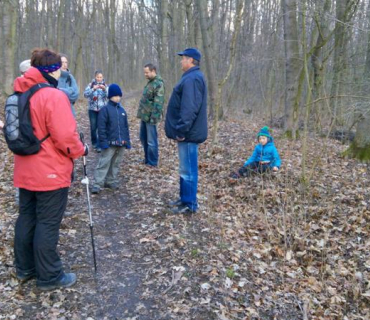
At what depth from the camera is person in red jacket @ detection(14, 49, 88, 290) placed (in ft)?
11.2

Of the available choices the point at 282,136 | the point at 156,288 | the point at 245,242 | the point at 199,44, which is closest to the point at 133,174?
the point at 245,242

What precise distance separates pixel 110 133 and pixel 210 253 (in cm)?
300

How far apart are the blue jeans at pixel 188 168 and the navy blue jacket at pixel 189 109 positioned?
14 centimetres

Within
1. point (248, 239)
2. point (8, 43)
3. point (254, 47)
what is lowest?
point (248, 239)

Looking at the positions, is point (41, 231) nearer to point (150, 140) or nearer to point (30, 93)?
point (30, 93)

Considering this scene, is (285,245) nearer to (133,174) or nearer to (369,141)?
(133,174)

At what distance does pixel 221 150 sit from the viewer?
9914 mm

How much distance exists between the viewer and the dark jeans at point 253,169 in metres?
7.51

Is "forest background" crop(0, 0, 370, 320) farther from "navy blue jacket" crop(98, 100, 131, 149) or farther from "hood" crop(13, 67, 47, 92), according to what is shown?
"hood" crop(13, 67, 47, 92)

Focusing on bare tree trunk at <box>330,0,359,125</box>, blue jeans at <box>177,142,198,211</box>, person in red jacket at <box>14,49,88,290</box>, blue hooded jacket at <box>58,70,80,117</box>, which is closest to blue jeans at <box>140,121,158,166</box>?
blue hooded jacket at <box>58,70,80,117</box>

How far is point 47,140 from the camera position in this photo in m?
3.48

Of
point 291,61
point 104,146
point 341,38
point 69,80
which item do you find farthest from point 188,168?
point 341,38

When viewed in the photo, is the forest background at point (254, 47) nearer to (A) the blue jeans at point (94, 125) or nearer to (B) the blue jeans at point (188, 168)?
(B) the blue jeans at point (188, 168)

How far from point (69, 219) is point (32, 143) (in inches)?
98.2
